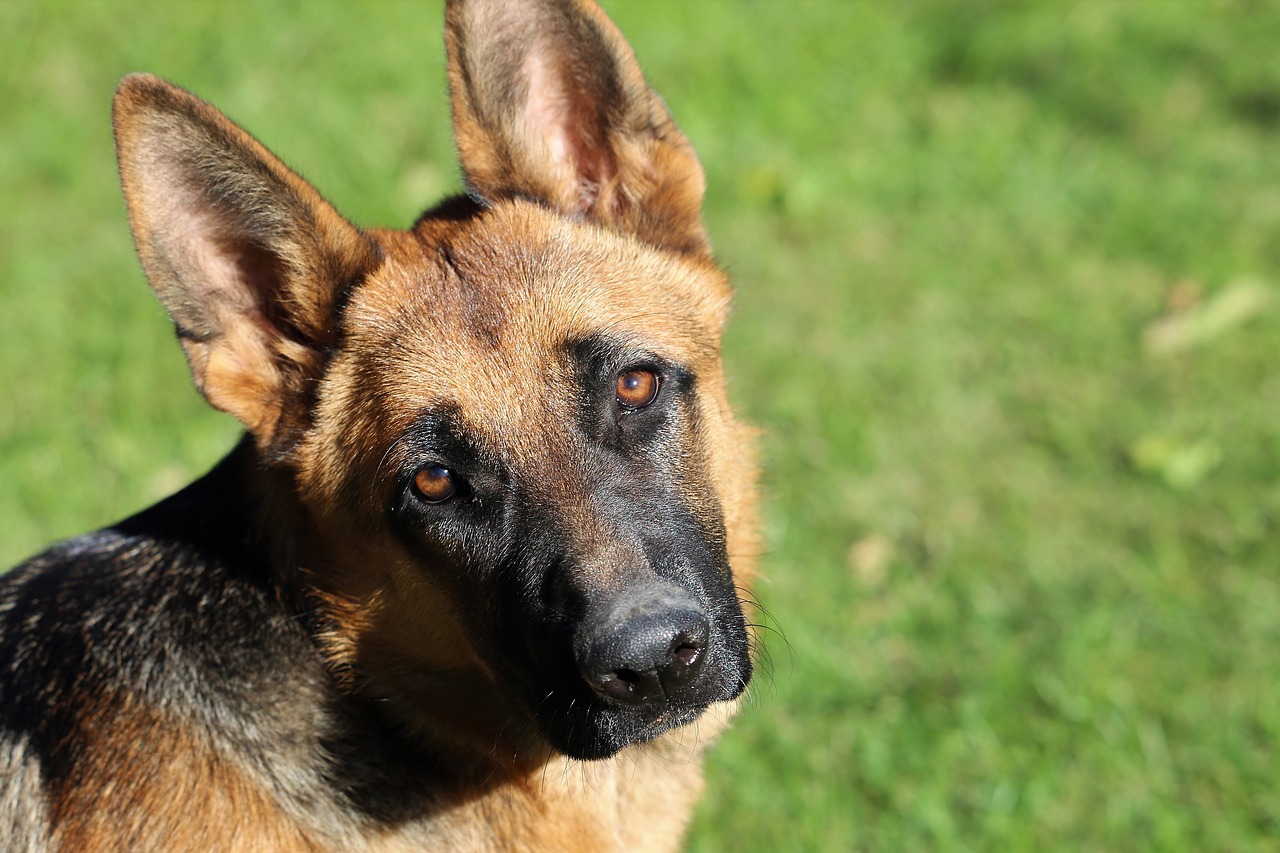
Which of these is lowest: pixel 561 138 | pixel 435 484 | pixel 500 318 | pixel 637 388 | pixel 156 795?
pixel 156 795

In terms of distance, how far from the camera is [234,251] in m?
3.55

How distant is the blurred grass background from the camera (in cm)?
497

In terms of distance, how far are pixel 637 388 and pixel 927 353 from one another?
3.95m

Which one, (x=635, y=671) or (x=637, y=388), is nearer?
(x=635, y=671)

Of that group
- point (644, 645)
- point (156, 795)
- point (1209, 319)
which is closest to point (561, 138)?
point (644, 645)

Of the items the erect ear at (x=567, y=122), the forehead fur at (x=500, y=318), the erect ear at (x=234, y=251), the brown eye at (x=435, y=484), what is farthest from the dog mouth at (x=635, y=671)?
the erect ear at (x=567, y=122)

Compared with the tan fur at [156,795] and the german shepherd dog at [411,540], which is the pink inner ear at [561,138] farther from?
the tan fur at [156,795]

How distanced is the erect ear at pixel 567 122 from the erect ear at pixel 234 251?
1.83ft

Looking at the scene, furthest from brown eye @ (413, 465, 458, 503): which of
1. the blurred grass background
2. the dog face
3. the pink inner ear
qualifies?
the blurred grass background

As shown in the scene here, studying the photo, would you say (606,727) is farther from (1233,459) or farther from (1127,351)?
(1127,351)

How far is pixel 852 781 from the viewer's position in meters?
4.96

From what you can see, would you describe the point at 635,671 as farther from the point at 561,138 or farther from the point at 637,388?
the point at 561,138

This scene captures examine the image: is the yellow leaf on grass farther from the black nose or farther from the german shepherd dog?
the black nose

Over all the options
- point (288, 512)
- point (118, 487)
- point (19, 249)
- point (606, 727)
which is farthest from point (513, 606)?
point (19, 249)
